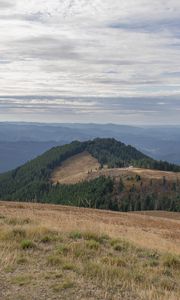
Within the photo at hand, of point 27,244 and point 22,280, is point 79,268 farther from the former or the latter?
point 27,244

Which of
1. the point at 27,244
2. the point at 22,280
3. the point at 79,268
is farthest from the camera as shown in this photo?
the point at 27,244

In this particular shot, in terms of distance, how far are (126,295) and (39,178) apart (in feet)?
600

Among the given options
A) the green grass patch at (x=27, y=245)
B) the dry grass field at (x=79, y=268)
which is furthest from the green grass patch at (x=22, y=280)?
the green grass patch at (x=27, y=245)

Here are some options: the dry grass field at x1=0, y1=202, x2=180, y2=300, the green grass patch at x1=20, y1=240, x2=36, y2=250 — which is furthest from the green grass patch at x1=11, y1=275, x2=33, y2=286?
the green grass patch at x1=20, y1=240, x2=36, y2=250

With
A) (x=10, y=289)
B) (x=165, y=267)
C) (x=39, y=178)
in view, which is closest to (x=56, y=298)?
(x=10, y=289)

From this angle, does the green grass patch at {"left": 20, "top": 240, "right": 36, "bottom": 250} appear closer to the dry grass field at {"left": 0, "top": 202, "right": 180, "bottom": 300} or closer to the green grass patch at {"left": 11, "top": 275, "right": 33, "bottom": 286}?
the dry grass field at {"left": 0, "top": 202, "right": 180, "bottom": 300}

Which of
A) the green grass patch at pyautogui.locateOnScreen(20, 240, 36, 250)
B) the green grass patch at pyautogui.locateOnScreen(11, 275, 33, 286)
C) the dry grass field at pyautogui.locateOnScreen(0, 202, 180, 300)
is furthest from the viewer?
the green grass patch at pyautogui.locateOnScreen(20, 240, 36, 250)

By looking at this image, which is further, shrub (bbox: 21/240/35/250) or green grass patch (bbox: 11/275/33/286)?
shrub (bbox: 21/240/35/250)

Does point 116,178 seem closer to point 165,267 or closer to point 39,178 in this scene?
point 39,178

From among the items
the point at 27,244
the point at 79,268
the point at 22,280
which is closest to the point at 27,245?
the point at 27,244

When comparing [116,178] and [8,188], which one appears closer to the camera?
[116,178]

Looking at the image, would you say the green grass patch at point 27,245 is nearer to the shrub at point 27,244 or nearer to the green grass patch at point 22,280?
the shrub at point 27,244

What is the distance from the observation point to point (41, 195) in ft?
491

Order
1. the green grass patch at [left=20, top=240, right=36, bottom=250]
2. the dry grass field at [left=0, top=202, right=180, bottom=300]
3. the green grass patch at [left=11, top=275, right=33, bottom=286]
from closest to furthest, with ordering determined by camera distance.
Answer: the dry grass field at [left=0, top=202, right=180, bottom=300], the green grass patch at [left=11, top=275, right=33, bottom=286], the green grass patch at [left=20, top=240, right=36, bottom=250]
